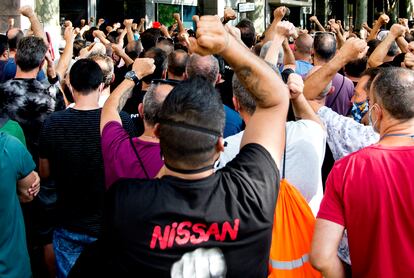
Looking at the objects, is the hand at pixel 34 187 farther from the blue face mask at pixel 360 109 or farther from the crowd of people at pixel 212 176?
the blue face mask at pixel 360 109

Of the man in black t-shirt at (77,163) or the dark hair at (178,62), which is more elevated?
the dark hair at (178,62)

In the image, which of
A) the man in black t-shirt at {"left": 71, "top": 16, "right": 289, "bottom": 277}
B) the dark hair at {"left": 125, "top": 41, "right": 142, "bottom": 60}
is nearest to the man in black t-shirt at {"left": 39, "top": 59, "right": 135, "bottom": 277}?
Result: the man in black t-shirt at {"left": 71, "top": 16, "right": 289, "bottom": 277}

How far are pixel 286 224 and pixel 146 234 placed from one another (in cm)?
83

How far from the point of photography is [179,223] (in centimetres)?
189

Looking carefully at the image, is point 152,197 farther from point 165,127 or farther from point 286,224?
point 286,224

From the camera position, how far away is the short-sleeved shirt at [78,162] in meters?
3.52

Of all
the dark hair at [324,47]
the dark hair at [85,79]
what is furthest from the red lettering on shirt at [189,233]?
the dark hair at [324,47]

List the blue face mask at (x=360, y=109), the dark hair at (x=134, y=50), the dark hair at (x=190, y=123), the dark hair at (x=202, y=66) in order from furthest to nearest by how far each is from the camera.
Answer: the dark hair at (x=134, y=50)
the blue face mask at (x=360, y=109)
the dark hair at (x=202, y=66)
the dark hair at (x=190, y=123)

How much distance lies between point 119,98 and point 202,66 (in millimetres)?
1233

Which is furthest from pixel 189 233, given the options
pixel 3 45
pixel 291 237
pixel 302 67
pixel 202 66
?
pixel 3 45

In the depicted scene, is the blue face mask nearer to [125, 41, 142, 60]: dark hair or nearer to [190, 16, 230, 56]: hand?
[190, 16, 230, 56]: hand

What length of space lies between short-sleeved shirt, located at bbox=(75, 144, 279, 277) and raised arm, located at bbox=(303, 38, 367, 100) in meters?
1.70

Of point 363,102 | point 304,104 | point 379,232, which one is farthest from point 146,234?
point 363,102

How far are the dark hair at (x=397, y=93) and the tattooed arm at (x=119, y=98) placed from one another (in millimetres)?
1280
